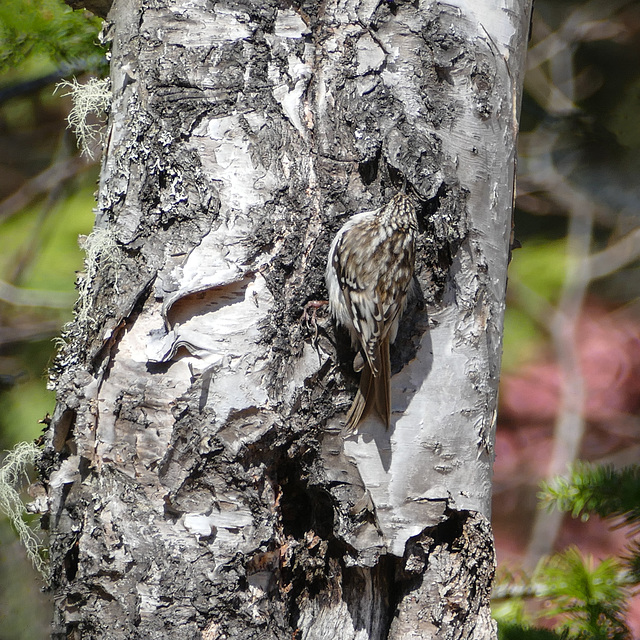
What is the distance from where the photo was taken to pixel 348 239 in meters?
1.30

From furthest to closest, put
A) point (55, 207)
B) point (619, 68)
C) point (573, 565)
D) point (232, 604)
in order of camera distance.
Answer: point (619, 68) → point (55, 207) → point (573, 565) → point (232, 604)

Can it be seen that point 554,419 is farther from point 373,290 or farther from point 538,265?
point 373,290

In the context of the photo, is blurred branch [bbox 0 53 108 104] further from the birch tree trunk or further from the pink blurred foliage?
the pink blurred foliage

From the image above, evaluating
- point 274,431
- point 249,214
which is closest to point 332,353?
point 274,431

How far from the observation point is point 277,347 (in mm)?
1174

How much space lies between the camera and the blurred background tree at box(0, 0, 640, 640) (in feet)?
6.88

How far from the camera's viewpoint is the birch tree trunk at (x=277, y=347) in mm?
1133

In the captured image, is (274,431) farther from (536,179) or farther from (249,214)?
(536,179)

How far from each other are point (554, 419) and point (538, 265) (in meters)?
0.66

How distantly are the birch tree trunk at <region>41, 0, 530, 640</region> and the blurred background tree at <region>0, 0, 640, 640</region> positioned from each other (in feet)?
2.68

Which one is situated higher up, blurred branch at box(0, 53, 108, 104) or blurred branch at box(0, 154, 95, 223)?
blurred branch at box(0, 53, 108, 104)

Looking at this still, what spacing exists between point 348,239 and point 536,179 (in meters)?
1.93

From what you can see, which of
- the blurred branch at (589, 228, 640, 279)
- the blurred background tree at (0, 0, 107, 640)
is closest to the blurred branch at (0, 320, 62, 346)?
the blurred background tree at (0, 0, 107, 640)

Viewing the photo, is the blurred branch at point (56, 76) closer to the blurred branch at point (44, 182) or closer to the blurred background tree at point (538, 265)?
the blurred background tree at point (538, 265)
